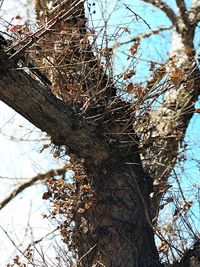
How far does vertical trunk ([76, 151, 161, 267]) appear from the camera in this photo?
4574 mm

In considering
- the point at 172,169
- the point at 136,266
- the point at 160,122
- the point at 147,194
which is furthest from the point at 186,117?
the point at 136,266

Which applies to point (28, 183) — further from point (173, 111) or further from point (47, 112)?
point (173, 111)

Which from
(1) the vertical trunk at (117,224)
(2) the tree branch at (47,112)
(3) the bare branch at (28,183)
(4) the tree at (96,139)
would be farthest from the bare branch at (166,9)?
(2) the tree branch at (47,112)

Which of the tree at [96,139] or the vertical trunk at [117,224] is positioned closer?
the tree at [96,139]

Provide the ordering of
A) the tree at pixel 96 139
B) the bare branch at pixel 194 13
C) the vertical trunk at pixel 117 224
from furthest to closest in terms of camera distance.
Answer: the bare branch at pixel 194 13 < the vertical trunk at pixel 117 224 < the tree at pixel 96 139

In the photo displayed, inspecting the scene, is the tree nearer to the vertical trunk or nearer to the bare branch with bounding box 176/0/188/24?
the vertical trunk

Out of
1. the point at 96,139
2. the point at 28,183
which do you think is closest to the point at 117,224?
the point at 96,139

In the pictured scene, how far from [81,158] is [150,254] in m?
0.93

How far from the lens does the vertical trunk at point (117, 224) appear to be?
4.57m

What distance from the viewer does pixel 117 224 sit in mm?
4645

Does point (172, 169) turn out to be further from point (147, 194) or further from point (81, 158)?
point (81, 158)

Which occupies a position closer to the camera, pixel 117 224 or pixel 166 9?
pixel 117 224

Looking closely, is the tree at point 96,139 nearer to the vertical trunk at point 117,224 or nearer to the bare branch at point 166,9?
the vertical trunk at point 117,224

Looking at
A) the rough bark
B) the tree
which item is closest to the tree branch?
the tree
